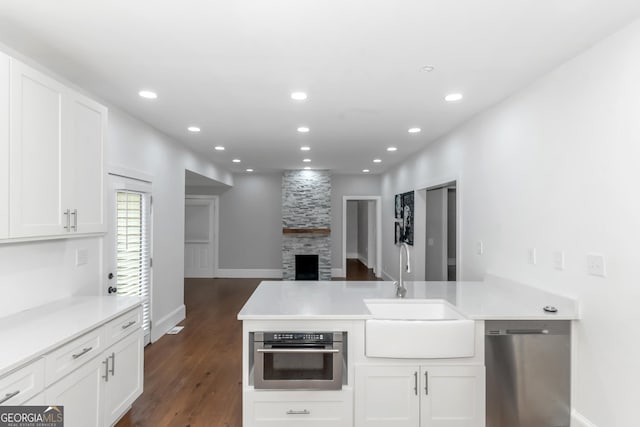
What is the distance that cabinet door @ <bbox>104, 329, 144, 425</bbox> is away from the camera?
7.73ft

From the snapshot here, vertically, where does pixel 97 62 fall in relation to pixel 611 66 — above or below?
above

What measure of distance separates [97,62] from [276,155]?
12.2ft

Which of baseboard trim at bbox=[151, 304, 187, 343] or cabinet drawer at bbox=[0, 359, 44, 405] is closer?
cabinet drawer at bbox=[0, 359, 44, 405]

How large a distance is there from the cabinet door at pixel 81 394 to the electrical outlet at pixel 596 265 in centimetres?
302

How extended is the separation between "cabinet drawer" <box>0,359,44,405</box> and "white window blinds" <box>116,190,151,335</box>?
1913mm

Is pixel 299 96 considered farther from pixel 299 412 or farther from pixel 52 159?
pixel 299 412

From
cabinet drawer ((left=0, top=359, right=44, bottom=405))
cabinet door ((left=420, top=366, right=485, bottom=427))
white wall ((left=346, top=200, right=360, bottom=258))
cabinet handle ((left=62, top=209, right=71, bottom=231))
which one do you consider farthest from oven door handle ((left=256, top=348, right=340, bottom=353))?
white wall ((left=346, top=200, right=360, bottom=258))

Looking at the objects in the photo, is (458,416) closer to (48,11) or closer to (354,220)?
(48,11)

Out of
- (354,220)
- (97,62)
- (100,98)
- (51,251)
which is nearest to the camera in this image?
(97,62)

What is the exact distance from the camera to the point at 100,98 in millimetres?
3240

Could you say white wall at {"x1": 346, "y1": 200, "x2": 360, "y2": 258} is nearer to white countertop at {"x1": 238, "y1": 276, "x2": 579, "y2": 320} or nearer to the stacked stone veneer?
the stacked stone veneer

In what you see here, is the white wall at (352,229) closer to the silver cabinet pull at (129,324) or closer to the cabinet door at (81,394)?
the silver cabinet pull at (129,324)

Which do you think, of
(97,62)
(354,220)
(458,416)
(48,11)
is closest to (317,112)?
(97,62)

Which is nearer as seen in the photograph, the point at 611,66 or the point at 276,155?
the point at 611,66
